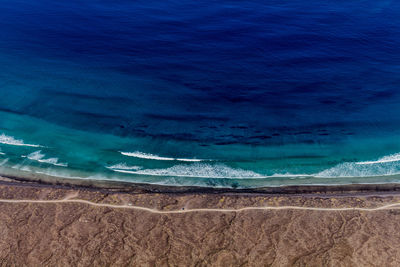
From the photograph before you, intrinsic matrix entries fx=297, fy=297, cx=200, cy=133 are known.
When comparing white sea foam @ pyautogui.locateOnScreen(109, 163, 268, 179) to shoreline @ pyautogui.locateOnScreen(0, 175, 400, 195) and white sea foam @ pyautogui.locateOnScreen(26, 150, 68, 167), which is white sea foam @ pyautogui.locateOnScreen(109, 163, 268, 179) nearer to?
shoreline @ pyautogui.locateOnScreen(0, 175, 400, 195)

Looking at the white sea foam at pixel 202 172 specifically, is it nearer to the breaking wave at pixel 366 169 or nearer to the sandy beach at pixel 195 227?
the sandy beach at pixel 195 227

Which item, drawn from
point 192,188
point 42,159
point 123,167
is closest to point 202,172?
point 192,188

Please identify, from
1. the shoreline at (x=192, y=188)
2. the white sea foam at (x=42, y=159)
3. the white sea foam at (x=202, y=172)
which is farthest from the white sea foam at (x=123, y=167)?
the white sea foam at (x=42, y=159)

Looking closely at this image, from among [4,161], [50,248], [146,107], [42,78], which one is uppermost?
[42,78]

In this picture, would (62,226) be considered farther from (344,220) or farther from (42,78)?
(42,78)

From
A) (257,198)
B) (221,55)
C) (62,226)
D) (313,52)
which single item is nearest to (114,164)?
(62,226)

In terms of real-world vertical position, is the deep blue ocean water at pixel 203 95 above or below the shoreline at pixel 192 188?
above

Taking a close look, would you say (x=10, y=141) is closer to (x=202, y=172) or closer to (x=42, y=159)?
(x=42, y=159)
